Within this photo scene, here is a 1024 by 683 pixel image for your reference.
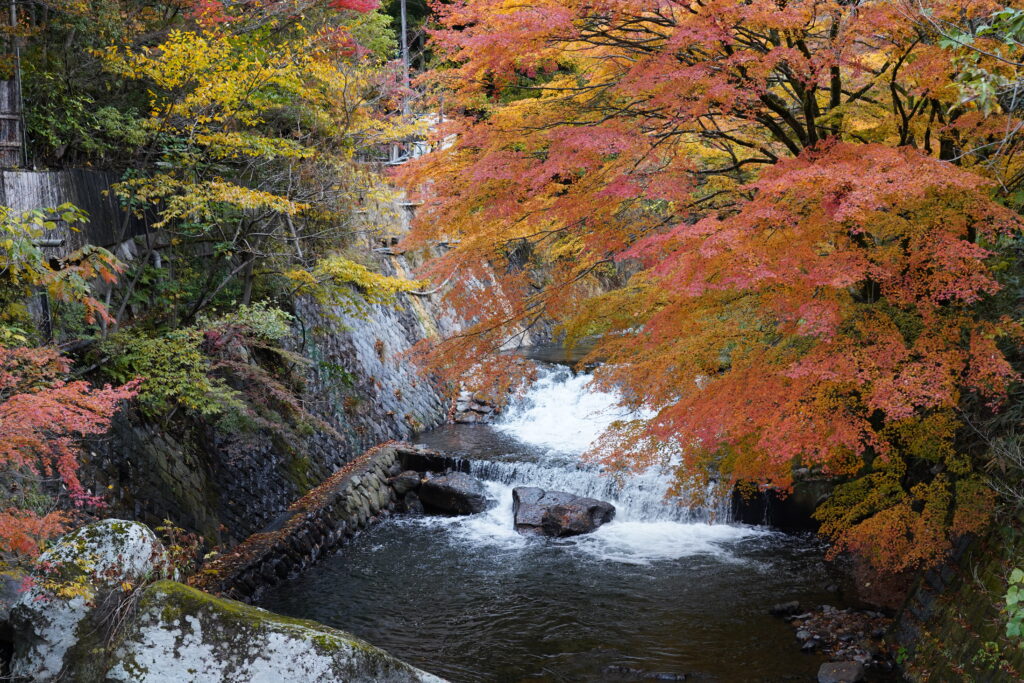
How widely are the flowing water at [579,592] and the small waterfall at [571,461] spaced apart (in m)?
0.04

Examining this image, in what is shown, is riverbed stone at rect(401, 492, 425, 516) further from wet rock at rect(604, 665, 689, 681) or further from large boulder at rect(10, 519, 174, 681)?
large boulder at rect(10, 519, 174, 681)

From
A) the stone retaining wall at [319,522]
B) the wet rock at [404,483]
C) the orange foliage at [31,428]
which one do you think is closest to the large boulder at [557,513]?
the wet rock at [404,483]

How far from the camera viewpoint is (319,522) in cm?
1123

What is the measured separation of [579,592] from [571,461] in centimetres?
478

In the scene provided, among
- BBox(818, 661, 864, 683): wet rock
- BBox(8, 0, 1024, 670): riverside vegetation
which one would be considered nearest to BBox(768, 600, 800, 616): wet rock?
BBox(8, 0, 1024, 670): riverside vegetation

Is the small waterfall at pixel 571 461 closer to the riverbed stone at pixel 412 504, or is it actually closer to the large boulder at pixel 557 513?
the large boulder at pixel 557 513

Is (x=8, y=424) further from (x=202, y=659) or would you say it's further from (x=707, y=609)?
(x=707, y=609)

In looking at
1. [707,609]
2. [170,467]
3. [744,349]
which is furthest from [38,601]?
[707,609]

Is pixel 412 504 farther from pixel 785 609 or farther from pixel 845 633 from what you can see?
pixel 845 633

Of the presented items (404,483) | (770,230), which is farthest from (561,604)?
(770,230)

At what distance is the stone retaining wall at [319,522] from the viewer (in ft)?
31.2

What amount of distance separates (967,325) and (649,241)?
3.00m

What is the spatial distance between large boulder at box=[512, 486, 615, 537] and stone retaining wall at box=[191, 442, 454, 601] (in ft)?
7.64

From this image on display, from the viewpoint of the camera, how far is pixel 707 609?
9.12 metres
